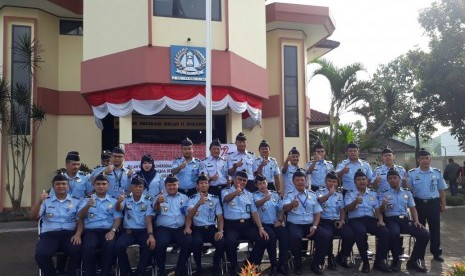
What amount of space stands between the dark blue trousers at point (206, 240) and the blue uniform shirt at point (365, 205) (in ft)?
6.61

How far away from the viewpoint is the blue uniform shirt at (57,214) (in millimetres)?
5707

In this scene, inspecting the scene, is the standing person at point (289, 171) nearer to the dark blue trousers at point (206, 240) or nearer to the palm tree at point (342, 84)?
the dark blue trousers at point (206, 240)

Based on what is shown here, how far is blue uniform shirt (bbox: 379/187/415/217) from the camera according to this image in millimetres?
6773

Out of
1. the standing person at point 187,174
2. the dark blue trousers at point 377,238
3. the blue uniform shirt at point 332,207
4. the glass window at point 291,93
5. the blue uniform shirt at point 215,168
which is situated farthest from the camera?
the glass window at point 291,93

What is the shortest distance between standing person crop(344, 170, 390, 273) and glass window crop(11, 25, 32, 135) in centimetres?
861

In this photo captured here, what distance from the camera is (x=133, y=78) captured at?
942cm

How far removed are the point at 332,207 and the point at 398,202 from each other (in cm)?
99

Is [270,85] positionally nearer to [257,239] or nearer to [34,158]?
[34,158]

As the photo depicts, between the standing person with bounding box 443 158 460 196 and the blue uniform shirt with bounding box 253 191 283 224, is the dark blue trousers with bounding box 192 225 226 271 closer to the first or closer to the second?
the blue uniform shirt with bounding box 253 191 283 224

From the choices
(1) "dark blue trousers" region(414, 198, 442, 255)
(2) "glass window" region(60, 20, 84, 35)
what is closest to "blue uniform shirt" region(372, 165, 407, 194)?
(1) "dark blue trousers" region(414, 198, 442, 255)

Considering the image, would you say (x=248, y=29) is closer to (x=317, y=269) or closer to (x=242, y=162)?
(x=242, y=162)

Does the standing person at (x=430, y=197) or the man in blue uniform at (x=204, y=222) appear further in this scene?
the standing person at (x=430, y=197)

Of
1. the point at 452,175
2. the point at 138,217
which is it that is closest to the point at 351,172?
the point at 138,217

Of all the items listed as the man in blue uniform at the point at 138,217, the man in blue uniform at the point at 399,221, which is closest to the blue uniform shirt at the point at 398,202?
the man in blue uniform at the point at 399,221
